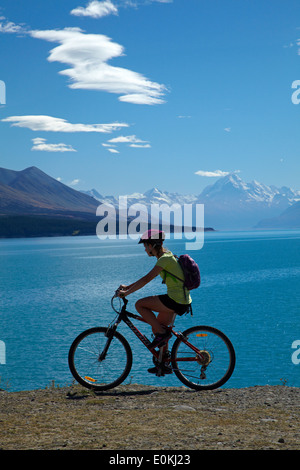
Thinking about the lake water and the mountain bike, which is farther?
the lake water

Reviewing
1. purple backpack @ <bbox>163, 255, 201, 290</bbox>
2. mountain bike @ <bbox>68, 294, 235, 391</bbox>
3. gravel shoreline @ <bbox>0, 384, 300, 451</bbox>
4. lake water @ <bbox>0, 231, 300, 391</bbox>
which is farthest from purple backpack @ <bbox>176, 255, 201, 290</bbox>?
lake water @ <bbox>0, 231, 300, 391</bbox>

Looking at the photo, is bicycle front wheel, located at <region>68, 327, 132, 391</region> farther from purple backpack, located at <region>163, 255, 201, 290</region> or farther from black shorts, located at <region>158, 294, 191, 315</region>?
purple backpack, located at <region>163, 255, 201, 290</region>

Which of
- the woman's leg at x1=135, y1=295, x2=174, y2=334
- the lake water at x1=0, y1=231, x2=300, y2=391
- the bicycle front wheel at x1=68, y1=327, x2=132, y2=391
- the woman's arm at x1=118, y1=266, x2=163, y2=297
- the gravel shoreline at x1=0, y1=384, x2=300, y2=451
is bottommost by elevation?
the lake water at x1=0, y1=231, x2=300, y2=391

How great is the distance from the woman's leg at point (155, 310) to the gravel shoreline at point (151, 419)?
1.27m

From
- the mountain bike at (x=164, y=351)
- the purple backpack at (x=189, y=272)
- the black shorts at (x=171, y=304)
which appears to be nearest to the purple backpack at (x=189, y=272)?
the purple backpack at (x=189, y=272)

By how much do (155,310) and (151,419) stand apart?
207 cm

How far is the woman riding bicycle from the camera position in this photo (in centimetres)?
880

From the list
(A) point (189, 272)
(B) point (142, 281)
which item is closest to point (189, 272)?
(A) point (189, 272)

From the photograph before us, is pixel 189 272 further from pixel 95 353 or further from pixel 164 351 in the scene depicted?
pixel 95 353

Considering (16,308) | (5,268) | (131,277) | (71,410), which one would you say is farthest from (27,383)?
(5,268)

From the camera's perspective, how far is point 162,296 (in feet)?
29.2

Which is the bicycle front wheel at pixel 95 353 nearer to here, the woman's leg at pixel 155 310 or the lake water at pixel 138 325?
the woman's leg at pixel 155 310

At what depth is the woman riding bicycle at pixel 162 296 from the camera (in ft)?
28.9
